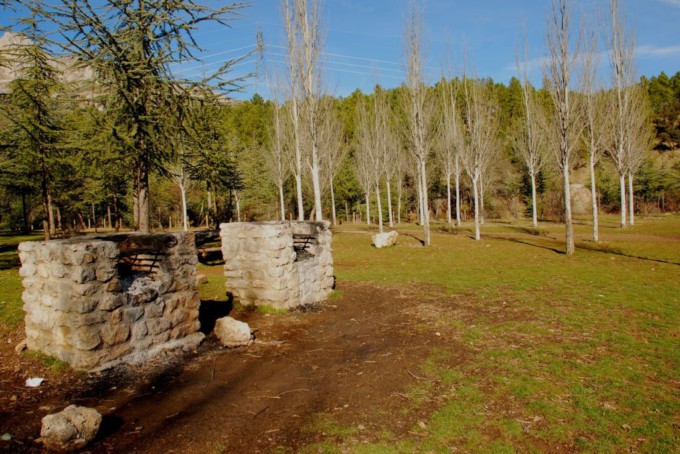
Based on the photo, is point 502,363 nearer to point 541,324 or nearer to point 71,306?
point 541,324

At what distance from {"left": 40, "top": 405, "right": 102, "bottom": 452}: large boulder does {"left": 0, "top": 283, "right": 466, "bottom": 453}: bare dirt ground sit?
122mm

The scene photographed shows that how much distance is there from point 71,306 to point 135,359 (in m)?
1.09

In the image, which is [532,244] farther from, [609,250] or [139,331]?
[139,331]

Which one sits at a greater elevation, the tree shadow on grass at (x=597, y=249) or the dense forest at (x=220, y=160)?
the dense forest at (x=220, y=160)

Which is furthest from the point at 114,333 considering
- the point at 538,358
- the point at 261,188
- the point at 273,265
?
the point at 261,188

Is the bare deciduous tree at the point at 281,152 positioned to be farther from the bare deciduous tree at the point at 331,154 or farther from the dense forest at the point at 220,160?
the bare deciduous tree at the point at 331,154

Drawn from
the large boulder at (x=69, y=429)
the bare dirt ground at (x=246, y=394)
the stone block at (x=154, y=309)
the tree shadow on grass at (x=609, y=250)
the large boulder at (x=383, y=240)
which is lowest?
the tree shadow on grass at (x=609, y=250)

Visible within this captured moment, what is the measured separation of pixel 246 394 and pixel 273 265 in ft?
12.1

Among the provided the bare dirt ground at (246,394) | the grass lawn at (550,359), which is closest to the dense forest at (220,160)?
the bare dirt ground at (246,394)

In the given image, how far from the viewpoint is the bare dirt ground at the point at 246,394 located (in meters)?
3.72

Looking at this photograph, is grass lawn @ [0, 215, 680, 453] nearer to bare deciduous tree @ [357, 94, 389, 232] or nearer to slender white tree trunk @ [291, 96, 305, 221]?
slender white tree trunk @ [291, 96, 305, 221]

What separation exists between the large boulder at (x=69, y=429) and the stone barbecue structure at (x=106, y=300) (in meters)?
1.48

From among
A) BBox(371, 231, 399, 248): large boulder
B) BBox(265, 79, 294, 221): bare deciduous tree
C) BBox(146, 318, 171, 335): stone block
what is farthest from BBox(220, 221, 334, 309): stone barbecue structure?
BBox(265, 79, 294, 221): bare deciduous tree

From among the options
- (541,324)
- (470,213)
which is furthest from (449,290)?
(470,213)
